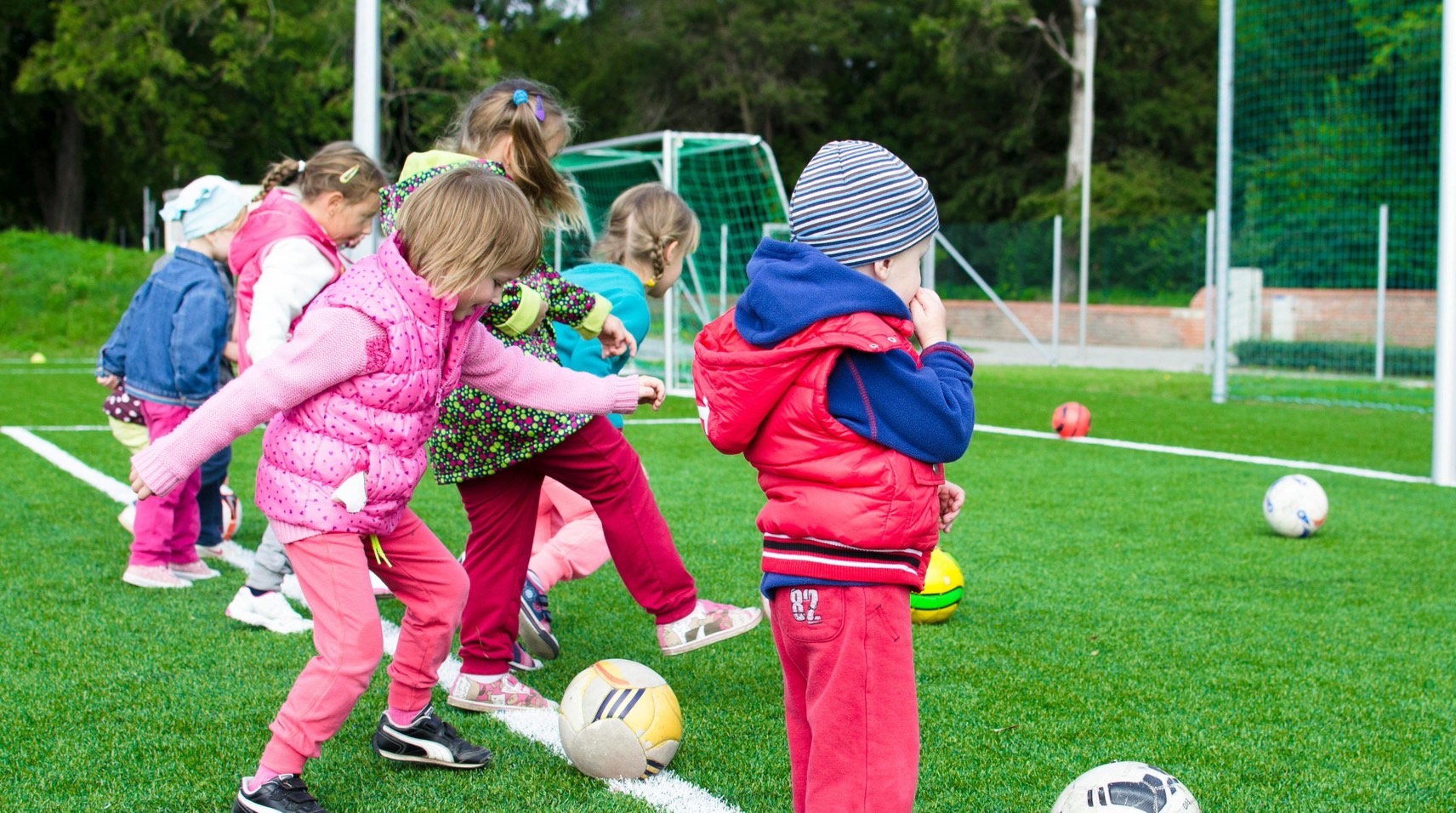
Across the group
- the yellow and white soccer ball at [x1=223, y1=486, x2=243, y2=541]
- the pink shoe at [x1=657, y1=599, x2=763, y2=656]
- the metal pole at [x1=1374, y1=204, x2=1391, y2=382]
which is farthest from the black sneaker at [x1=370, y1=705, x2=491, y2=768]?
the metal pole at [x1=1374, y1=204, x2=1391, y2=382]

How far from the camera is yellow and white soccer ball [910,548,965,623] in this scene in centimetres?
466

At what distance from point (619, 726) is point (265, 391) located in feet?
3.75

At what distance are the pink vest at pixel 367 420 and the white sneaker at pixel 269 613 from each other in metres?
1.78

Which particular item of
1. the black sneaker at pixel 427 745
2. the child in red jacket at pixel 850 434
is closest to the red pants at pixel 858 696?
the child in red jacket at pixel 850 434

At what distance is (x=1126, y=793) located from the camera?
267cm

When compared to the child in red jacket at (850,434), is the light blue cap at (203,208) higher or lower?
higher

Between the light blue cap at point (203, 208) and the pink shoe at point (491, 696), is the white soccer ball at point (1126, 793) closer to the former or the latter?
the pink shoe at point (491, 696)

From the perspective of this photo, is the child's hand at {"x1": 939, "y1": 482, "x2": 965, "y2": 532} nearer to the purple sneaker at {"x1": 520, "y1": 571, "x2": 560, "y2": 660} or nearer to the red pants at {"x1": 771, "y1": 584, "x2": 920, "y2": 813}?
the red pants at {"x1": 771, "y1": 584, "x2": 920, "y2": 813}

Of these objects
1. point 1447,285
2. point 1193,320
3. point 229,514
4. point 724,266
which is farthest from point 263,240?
point 1193,320

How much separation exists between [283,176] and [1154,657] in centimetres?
352

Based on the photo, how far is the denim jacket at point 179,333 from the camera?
523cm

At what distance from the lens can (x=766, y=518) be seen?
8.04 ft

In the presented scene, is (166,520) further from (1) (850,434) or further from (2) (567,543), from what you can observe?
(1) (850,434)

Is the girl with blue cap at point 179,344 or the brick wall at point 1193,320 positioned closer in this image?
the girl with blue cap at point 179,344
